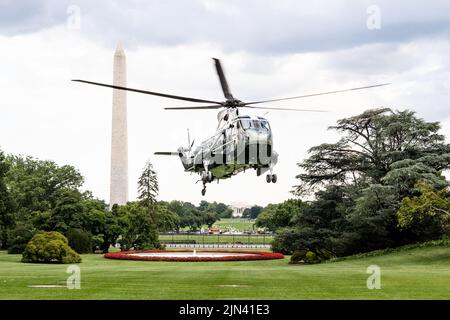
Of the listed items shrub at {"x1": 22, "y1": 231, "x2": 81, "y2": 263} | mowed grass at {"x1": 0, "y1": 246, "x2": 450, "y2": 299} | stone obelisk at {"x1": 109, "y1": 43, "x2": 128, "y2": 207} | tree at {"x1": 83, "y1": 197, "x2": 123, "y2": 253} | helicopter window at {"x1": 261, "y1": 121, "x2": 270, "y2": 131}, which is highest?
stone obelisk at {"x1": 109, "y1": 43, "x2": 128, "y2": 207}

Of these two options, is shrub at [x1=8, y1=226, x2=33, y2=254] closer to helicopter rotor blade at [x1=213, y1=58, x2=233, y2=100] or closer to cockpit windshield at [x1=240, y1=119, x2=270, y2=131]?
helicopter rotor blade at [x1=213, y1=58, x2=233, y2=100]

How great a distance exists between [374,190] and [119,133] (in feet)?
140

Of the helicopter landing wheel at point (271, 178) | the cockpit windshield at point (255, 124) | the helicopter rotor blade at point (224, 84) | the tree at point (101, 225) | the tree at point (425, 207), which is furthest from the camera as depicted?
the tree at point (101, 225)

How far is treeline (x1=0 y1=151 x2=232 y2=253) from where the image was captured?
252 ft

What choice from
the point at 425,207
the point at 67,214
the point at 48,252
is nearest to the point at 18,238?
the point at 67,214

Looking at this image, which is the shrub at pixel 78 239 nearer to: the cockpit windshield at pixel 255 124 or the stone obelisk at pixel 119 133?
the stone obelisk at pixel 119 133

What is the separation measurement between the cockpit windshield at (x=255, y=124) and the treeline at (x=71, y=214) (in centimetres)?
5149

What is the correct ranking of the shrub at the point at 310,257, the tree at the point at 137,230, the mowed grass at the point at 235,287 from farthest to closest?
the tree at the point at 137,230, the shrub at the point at 310,257, the mowed grass at the point at 235,287

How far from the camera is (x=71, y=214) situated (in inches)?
3051

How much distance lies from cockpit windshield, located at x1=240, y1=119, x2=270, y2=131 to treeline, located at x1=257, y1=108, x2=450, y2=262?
29.3 meters

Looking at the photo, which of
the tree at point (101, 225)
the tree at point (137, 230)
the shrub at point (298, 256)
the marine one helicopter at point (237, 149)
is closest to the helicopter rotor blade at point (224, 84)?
the marine one helicopter at point (237, 149)

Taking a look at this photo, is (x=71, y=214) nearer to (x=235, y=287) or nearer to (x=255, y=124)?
(x=235, y=287)

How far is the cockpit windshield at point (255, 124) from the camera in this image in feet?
91.7

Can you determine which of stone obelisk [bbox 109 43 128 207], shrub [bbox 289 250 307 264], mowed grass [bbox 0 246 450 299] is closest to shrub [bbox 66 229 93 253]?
stone obelisk [bbox 109 43 128 207]
